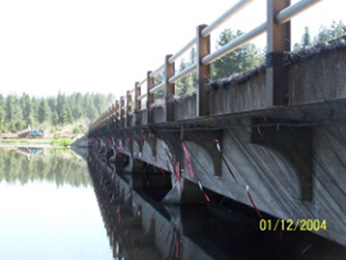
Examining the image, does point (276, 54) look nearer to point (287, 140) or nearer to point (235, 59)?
point (287, 140)

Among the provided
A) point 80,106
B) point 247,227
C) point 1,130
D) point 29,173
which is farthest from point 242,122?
point 80,106

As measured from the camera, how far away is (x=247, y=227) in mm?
8172

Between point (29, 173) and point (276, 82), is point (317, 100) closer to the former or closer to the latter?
point (276, 82)

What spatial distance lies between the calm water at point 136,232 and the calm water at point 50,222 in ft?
0.05

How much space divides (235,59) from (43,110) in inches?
5090

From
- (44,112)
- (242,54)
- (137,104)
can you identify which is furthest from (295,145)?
(44,112)

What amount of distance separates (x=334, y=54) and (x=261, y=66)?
3.17 feet

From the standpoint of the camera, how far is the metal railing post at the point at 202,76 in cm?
579

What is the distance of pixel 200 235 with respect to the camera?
25.2 feet

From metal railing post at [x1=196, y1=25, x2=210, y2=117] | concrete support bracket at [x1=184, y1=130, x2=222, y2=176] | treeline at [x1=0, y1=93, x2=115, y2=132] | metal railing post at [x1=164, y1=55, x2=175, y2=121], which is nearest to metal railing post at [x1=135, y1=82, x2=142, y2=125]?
metal railing post at [x1=164, y1=55, x2=175, y2=121]

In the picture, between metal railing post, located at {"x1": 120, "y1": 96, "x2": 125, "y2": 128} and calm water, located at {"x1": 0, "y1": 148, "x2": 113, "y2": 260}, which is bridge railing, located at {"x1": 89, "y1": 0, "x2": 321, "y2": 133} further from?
metal railing post, located at {"x1": 120, "y1": 96, "x2": 125, "y2": 128}

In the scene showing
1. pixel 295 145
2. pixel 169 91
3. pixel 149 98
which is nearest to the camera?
pixel 295 145

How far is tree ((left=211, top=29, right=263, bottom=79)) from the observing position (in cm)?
541

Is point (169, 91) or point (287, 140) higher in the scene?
point (169, 91)
